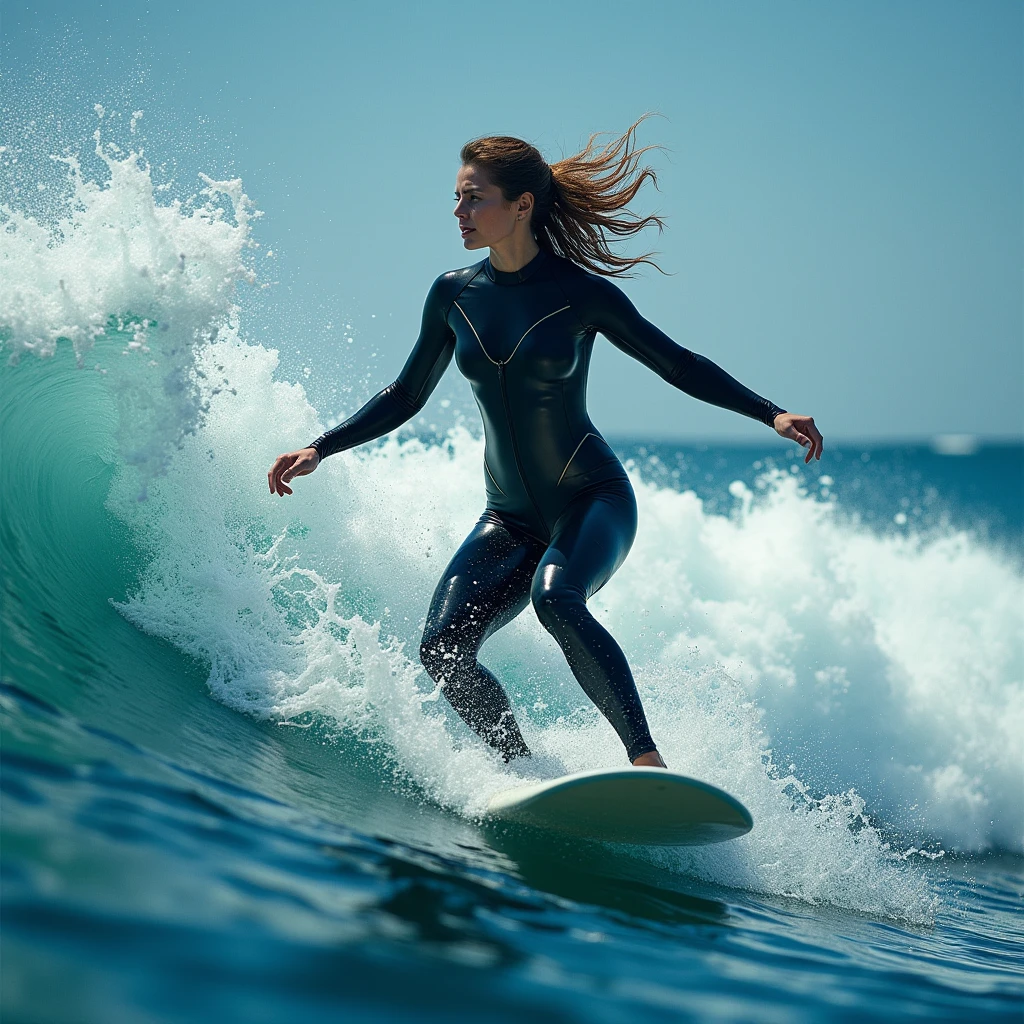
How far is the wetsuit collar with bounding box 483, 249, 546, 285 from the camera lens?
12.2ft

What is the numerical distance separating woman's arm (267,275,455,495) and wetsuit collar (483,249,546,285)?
0.20 meters

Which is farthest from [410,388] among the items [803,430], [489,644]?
[489,644]

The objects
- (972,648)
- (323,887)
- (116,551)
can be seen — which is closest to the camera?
(323,887)

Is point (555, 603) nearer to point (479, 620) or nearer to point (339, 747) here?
point (479, 620)

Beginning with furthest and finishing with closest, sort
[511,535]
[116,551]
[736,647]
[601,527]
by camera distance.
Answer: [736,647]
[116,551]
[511,535]
[601,527]

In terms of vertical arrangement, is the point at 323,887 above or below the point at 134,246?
below

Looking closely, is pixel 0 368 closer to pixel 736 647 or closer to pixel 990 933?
pixel 990 933

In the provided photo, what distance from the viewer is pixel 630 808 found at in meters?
2.99

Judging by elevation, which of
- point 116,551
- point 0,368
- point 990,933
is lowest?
point 990,933

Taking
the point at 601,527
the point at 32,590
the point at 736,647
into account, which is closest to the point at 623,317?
the point at 601,527

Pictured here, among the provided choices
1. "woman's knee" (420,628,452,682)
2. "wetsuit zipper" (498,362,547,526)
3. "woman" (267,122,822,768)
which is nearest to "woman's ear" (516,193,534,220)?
"woman" (267,122,822,768)

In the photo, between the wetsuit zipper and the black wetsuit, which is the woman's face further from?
the wetsuit zipper

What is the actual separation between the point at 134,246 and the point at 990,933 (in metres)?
4.48

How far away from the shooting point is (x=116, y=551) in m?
4.81
